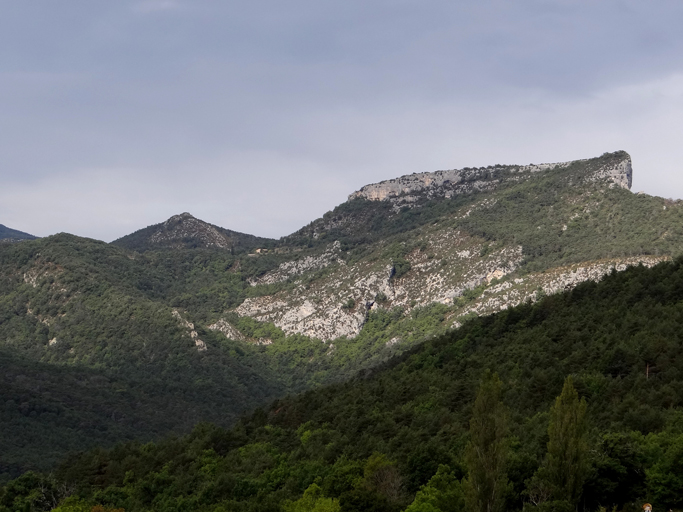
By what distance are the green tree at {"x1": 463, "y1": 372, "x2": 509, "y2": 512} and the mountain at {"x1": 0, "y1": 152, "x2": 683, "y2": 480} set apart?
273 ft

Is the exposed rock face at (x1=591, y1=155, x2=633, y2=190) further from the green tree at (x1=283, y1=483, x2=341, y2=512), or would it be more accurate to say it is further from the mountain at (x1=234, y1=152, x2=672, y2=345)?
the green tree at (x1=283, y1=483, x2=341, y2=512)

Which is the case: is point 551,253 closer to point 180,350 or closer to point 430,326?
point 430,326

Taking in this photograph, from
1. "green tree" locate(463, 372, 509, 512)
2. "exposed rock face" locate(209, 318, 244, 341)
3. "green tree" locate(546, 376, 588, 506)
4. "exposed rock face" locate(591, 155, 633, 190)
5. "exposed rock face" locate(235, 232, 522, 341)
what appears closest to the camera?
"green tree" locate(463, 372, 509, 512)

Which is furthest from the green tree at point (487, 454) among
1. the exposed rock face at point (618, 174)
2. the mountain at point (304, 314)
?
the exposed rock face at point (618, 174)

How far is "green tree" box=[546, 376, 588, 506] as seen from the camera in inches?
1479

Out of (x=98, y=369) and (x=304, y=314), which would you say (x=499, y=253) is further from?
(x=98, y=369)

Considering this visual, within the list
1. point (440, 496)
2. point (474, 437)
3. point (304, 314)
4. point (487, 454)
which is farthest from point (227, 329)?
point (487, 454)

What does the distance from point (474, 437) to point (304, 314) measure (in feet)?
465

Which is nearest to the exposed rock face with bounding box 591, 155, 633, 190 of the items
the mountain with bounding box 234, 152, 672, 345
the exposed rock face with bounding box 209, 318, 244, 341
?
the mountain with bounding box 234, 152, 672, 345

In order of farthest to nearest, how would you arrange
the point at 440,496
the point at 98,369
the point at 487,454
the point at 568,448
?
the point at 98,369
the point at 440,496
the point at 487,454
the point at 568,448

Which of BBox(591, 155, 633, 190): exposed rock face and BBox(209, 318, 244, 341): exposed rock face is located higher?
BBox(591, 155, 633, 190): exposed rock face

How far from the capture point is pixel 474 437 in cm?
3806

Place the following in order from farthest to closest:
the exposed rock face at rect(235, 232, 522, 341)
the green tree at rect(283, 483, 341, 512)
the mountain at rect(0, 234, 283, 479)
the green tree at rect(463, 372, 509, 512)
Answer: the exposed rock face at rect(235, 232, 522, 341), the mountain at rect(0, 234, 283, 479), the green tree at rect(283, 483, 341, 512), the green tree at rect(463, 372, 509, 512)

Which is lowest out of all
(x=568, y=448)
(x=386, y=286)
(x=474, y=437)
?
(x=568, y=448)
